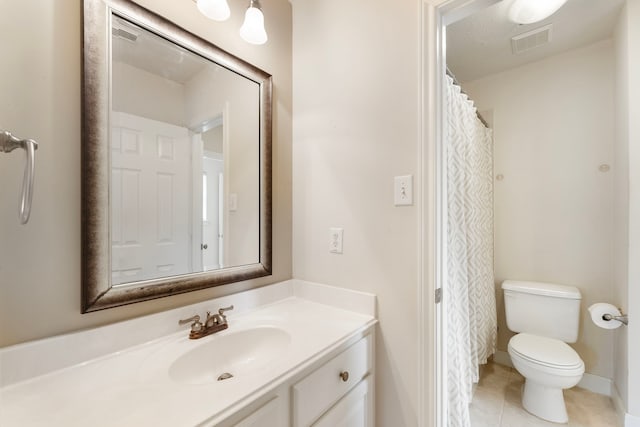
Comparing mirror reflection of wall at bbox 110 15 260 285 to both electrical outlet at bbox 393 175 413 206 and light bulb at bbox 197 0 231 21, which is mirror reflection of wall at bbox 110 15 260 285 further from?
electrical outlet at bbox 393 175 413 206

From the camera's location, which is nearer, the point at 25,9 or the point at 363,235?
the point at 25,9

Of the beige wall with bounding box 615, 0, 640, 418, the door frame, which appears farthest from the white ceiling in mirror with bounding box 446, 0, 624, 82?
the door frame

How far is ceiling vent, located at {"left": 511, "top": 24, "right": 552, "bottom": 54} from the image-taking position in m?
1.74

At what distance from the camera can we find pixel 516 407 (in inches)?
68.9

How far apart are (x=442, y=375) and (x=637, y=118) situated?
174 centimetres

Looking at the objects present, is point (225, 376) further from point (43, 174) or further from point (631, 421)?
point (631, 421)

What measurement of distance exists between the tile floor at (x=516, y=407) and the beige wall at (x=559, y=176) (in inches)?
8.7

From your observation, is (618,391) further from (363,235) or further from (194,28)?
(194,28)

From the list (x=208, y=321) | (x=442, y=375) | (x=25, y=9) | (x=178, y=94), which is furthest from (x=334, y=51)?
(x=442, y=375)

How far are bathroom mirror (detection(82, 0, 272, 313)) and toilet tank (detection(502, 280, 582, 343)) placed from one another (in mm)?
1886

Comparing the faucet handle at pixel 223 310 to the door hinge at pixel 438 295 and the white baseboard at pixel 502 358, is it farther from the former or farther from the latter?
the white baseboard at pixel 502 358

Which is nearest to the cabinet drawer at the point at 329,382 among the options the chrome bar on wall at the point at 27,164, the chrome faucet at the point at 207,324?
the chrome faucet at the point at 207,324

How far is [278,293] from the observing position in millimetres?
1371

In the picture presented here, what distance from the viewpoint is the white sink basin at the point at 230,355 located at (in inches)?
34.5
